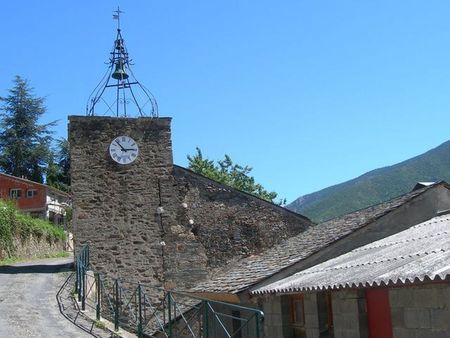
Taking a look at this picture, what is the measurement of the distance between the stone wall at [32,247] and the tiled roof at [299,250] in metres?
14.2

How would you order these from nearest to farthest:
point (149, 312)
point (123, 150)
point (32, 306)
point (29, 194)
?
point (32, 306), point (149, 312), point (123, 150), point (29, 194)

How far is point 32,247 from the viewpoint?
91.6 feet

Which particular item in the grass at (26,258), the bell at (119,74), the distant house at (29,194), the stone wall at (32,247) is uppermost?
the bell at (119,74)

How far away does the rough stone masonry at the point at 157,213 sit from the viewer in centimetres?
1861

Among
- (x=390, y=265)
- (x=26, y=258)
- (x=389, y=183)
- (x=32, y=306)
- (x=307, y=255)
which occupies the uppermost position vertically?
(x=389, y=183)

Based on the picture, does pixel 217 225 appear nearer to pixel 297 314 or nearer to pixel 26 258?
pixel 297 314

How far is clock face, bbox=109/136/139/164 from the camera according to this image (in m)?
19.0

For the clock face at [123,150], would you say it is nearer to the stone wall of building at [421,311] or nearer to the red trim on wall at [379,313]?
the red trim on wall at [379,313]

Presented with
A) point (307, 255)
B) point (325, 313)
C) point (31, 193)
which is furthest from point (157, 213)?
point (31, 193)

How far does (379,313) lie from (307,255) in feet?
13.5

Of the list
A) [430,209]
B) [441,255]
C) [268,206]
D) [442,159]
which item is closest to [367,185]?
[442,159]

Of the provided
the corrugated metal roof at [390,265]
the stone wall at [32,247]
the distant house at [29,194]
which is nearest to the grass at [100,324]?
the corrugated metal roof at [390,265]

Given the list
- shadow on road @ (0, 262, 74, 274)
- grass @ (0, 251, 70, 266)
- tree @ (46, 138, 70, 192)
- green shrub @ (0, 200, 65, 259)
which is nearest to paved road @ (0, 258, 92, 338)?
shadow on road @ (0, 262, 74, 274)

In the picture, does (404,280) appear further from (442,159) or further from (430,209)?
(442,159)
